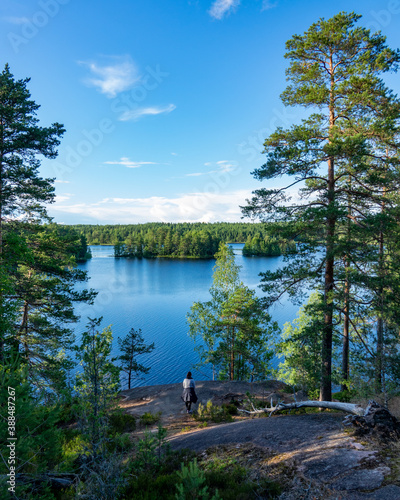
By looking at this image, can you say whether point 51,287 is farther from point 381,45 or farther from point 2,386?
point 381,45

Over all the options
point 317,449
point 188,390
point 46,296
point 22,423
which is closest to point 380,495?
point 317,449

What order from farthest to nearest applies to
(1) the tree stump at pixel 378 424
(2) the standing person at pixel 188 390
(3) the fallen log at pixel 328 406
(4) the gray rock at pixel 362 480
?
1. (2) the standing person at pixel 188 390
2. (3) the fallen log at pixel 328 406
3. (1) the tree stump at pixel 378 424
4. (4) the gray rock at pixel 362 480

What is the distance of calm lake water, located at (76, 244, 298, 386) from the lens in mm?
23500

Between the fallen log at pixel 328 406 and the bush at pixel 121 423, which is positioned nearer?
the fallen log at pixel 328 406

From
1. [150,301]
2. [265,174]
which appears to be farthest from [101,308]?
[265,174]

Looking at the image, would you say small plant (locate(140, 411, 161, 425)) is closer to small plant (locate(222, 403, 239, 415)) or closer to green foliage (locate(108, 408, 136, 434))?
green foliage (locate(108, 408, 136, 434))

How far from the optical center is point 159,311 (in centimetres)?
3553

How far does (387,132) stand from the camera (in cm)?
828

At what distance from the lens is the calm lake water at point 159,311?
2350 centimetres

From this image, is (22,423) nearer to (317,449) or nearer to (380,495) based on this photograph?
(317,449)

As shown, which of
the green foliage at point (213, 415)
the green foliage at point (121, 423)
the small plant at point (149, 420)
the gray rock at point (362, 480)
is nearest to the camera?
the gray rock at point (362, 480)

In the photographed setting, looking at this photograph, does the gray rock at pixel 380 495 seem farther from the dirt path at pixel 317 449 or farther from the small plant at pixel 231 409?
the small plant at pixel 231 409

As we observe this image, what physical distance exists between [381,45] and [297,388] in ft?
50.9

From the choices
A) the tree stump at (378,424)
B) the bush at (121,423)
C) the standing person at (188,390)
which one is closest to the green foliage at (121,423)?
the bush at (121,423)
